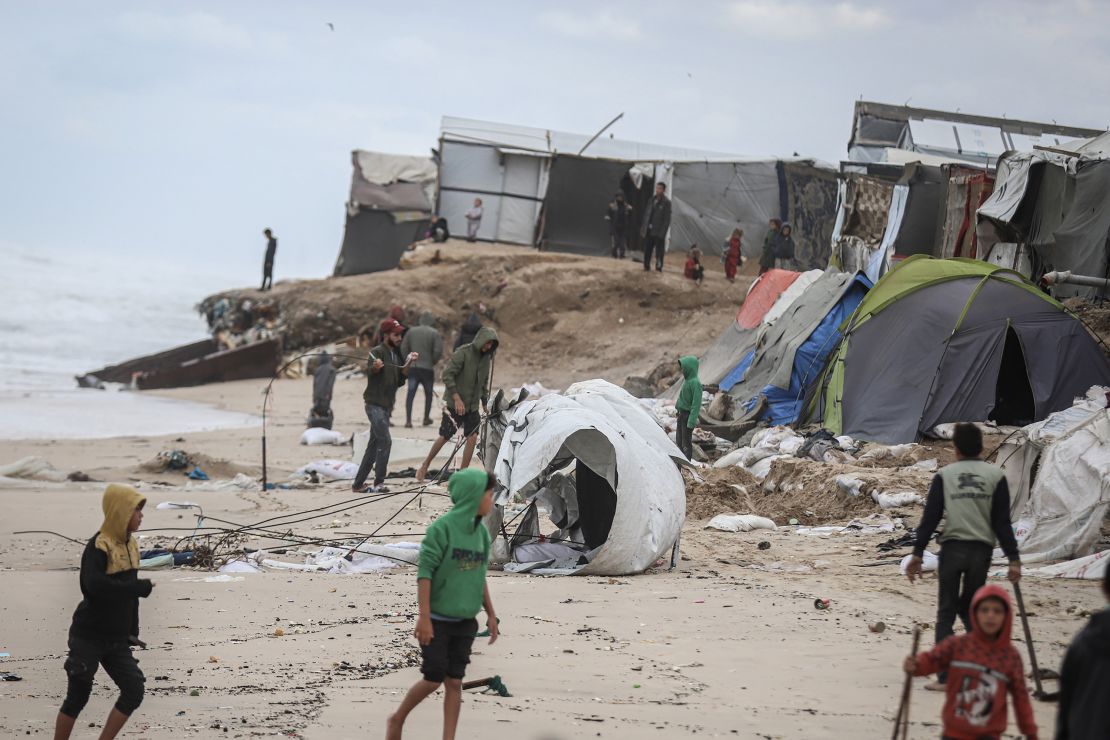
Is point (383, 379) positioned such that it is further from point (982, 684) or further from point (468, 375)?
point (982, 684)

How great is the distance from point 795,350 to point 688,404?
343 centimetres

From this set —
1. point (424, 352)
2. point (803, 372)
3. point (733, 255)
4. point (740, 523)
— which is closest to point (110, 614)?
point (740, 523)

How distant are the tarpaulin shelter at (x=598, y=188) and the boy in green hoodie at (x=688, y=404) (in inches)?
593

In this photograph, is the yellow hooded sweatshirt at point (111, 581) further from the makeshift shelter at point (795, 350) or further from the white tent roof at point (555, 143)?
the white tent roof at point (555, 143)

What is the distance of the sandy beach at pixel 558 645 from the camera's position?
18.0ft

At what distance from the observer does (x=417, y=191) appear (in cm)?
3734

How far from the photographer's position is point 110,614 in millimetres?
5137

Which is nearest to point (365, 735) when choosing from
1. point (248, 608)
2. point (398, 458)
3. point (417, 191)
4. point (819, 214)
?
point (248, 608)

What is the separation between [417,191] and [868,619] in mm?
31341

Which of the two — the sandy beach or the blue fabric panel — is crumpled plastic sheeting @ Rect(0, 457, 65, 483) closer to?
the sandy beach

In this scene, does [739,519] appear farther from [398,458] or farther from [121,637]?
[121,637]

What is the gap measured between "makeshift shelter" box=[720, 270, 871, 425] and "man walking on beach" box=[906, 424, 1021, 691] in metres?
9.23

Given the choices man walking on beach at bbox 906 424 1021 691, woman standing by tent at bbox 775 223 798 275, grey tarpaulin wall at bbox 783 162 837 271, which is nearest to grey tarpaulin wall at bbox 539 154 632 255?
grey tarpaulin wall at bbox 783 162 837 271

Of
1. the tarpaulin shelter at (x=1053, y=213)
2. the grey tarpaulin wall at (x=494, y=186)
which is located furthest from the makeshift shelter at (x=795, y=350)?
→ the grey tarpaulin wall at (x=494, y=186)
